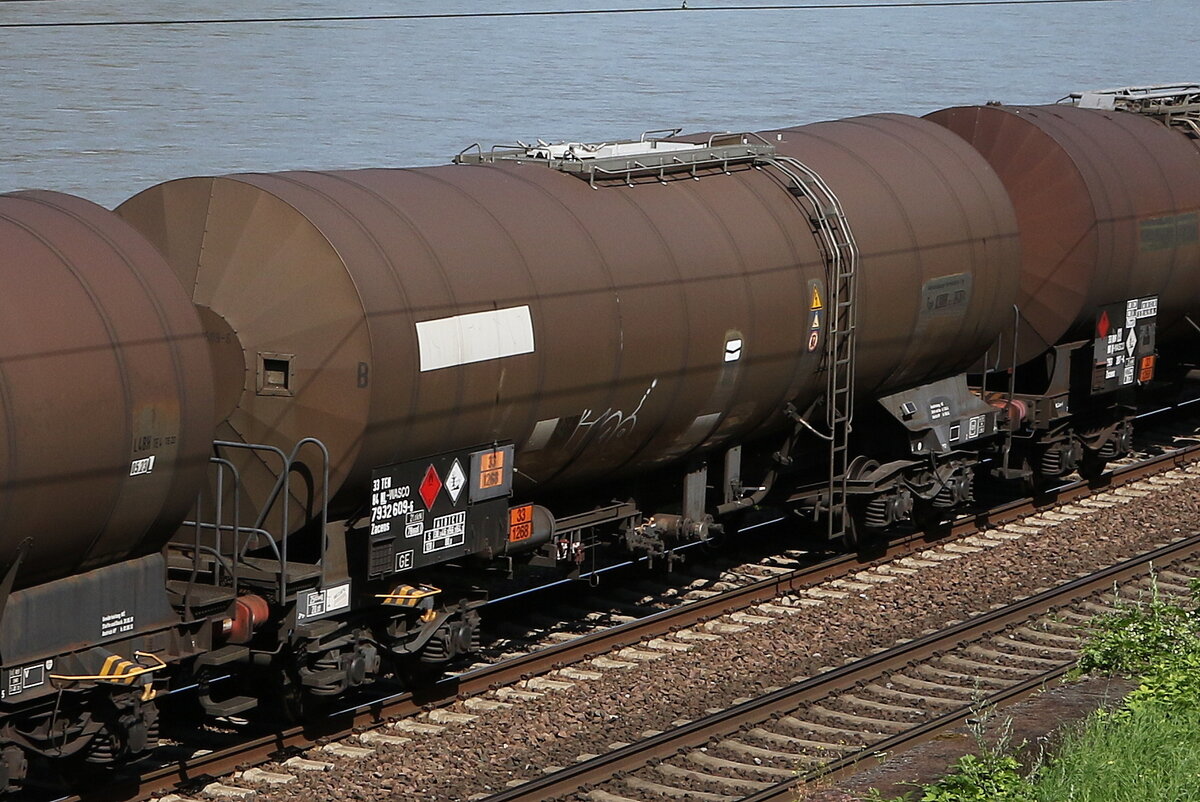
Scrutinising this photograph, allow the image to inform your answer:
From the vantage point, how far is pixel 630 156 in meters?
14.8

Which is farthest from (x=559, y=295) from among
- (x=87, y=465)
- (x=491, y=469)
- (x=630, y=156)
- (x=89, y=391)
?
(x=87, y=465)

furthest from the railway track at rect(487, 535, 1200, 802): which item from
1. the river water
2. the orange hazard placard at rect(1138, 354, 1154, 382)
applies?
the river water

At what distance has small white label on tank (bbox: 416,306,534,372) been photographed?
12.2m

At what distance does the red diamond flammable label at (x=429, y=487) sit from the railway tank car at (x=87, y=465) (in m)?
1.93

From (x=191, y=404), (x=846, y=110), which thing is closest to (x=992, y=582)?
(x=191, y=404)

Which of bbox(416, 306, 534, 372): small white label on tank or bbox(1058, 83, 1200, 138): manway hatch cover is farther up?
bbox(1058, 83, 1200, 138): manway hatch cover

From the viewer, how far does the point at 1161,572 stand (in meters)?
17.8

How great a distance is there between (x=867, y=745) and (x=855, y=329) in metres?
4.79

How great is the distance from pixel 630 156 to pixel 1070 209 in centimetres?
649

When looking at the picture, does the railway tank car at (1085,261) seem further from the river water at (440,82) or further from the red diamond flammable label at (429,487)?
the river water at (440,82)

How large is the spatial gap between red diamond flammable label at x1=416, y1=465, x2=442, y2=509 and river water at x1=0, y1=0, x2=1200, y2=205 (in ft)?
89.8

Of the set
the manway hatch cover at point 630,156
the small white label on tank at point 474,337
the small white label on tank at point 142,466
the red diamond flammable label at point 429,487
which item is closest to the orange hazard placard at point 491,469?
the red diamond flammable label at point 429,487

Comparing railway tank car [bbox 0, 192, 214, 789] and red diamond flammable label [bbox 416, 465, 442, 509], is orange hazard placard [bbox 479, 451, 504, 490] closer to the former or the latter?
red diamond flammable label [bbox 416, 465, 442, 509]

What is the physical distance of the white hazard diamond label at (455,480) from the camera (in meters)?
12.7
